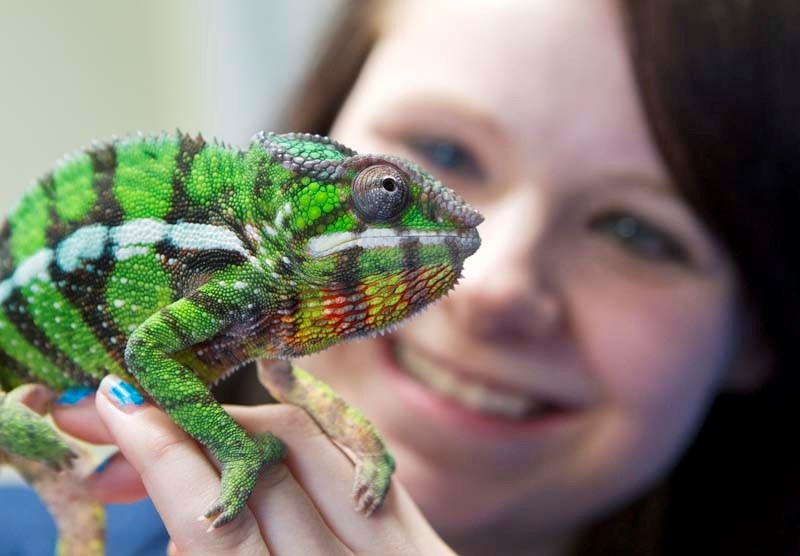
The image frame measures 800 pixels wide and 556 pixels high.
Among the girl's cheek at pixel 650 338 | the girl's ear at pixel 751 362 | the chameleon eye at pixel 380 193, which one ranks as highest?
the chameleon eye at pixel 380 193

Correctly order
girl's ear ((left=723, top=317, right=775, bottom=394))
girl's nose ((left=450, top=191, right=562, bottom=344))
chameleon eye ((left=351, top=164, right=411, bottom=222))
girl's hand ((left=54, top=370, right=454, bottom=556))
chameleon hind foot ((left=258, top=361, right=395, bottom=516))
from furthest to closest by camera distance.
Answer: girl's ear ((left=723, top=317, right=775, bottom=394)) → girl's nose ((left=450, top=191, right=562, bottom=344)) → chameleon hind foot ((left=258, top=361, right=395, bottom=516)) → girl's hand ((left=54, top=370, right=454, bottom=556)) → chameleon eye ((left=351, top=164, right=411, bottom=222))

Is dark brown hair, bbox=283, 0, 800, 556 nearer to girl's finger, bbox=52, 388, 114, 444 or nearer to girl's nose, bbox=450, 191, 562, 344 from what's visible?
girl's nose, bbox=450, 191, 562, 344

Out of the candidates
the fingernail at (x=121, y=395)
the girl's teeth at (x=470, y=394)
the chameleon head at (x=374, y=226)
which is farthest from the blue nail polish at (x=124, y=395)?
the girl's teeth at (x=470, y=394)

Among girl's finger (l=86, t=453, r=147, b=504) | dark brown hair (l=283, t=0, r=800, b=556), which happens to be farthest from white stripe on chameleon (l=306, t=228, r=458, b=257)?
dark brown hair (l=283, t=0, r=800, b=556)

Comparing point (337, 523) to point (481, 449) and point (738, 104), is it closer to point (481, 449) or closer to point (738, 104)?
point (481, 449)

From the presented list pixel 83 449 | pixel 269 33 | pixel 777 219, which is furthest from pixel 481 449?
pixel 269 33

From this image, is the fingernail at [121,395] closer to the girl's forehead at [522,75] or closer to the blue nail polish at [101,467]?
the blue nail polish at [101,467]
